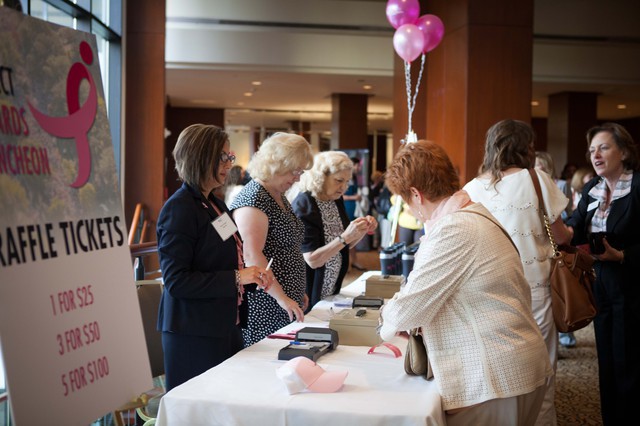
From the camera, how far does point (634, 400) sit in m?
3.21

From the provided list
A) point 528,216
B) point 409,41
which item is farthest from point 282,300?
point 409,41

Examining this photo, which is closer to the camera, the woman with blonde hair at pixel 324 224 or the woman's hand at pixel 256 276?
the woman's hand at pixel 256 276

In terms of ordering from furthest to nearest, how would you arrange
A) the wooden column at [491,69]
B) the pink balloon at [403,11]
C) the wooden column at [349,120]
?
the wooden column at [349,120] → the wooden column at [491,69] → the pink balloon at [403,11]

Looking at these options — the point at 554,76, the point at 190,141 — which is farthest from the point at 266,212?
the point at 554,76

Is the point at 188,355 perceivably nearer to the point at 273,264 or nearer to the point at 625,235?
the point at 273,264

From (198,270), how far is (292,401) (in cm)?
68

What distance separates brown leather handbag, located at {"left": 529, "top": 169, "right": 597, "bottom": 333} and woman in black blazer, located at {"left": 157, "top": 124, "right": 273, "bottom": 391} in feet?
4.30

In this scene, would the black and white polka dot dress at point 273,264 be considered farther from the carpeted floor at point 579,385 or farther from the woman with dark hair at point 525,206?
the carpeted floor at point 579,385

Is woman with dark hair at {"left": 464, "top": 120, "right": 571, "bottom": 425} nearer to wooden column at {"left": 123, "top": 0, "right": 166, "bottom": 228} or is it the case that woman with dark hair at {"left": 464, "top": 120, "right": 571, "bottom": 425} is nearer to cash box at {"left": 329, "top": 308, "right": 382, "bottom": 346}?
cash box at {"left": 329, "top": 308, "right": 382, "bottom": 346}

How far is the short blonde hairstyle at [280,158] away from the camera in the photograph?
2.86 metres

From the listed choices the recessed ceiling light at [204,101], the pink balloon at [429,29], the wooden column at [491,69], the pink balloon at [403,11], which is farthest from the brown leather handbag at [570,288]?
the recessed ceiling light at [204,101]

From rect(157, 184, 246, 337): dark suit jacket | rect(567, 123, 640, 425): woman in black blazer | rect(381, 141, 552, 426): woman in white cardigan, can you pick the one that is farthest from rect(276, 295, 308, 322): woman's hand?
rect(567, 123, 640, 425): woman in black blazer

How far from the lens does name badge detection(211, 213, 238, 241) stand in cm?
225

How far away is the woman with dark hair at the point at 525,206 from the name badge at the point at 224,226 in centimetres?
128
